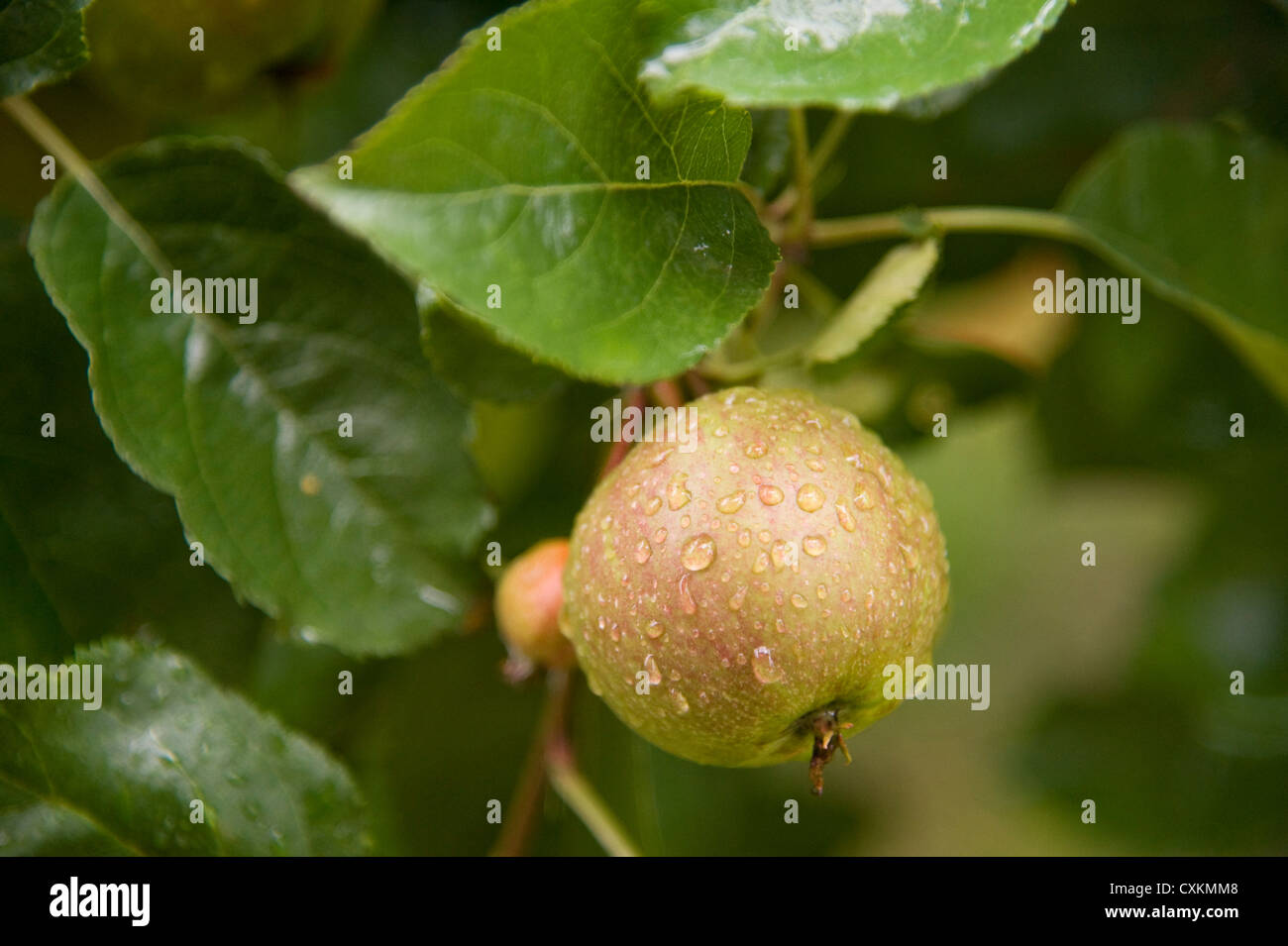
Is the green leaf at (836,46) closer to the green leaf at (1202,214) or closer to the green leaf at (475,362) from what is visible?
the green leaf at (475,362)

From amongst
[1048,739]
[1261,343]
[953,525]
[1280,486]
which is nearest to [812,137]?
[1261,343]

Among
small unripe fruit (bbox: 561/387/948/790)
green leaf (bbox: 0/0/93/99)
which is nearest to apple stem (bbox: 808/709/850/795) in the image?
small unripe fruit (bbox: 561/387/948/790)

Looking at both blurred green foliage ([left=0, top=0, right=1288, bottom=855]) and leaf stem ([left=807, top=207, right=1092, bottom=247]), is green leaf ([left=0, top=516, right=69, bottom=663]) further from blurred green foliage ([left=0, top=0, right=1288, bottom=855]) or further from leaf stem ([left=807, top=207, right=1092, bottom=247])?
leaf stem ([left=807, top=207, right=1092, bottom=247])

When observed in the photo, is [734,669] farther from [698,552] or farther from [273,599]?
[273,599]

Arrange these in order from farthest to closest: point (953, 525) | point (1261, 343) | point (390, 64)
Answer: point (953, 525), point (390, 64), point (1261, 343)

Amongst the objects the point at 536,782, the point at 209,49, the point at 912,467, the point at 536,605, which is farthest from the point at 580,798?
the point at 912,467

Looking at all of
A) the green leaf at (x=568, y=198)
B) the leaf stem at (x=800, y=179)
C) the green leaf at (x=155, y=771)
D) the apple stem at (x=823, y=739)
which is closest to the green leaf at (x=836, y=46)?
the green leaf at (x=568, y=198)
